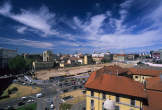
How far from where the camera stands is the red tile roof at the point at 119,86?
15977mm

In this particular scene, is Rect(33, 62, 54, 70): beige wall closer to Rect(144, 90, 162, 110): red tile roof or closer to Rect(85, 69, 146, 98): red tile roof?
Rect(85, 69, 146, 98): red tile roof

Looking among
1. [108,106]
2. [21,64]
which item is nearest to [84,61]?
[21,64]

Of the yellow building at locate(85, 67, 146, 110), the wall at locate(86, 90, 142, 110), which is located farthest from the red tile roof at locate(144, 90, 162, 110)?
the wall at locate(86, 90, 142, 110)

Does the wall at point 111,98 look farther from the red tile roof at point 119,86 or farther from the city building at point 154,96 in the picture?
the city building at point 154,96

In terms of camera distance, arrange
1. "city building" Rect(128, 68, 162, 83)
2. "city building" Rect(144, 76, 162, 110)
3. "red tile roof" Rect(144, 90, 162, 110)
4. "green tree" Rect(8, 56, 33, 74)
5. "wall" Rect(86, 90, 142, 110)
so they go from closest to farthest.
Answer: "red tile roof" Rect(144, 90, 162, 110), "city building" Rect(144, 76, 162, 110), "wall" Rect(86, 90, 142, 110), "city building" Rect(128, 68, 162, 83), "green tree" Rect(8, 56, 33, 74)

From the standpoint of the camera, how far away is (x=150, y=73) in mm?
30516

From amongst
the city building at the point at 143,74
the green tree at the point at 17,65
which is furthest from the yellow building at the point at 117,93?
the green tree at the point at 17,65

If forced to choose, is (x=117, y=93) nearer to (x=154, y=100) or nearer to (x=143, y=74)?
(x=154, y=100)

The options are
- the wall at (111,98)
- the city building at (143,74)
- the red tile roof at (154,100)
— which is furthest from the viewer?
the city building at (143,74)

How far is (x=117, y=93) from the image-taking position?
55.3ft

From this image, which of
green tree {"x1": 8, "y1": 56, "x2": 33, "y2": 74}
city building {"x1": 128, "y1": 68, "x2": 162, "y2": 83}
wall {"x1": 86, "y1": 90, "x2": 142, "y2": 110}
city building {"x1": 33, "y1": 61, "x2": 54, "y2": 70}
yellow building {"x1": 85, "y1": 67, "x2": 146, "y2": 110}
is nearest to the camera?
yellow building {"x1": 85, "y1": 67, "x2": 146, "y2": 110}

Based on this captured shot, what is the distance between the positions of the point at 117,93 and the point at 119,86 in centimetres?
138

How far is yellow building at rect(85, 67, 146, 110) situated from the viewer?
51.7 feet

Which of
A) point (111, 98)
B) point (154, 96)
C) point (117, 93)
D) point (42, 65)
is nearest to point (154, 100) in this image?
point (154, 96)
